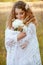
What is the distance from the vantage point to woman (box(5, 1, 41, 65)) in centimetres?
135

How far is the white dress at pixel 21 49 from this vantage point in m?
1.35

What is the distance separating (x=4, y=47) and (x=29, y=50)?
0.73 ft

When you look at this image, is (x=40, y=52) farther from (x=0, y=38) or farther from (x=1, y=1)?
(x=1, y=1)

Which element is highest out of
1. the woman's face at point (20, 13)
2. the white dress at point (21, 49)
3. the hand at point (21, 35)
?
the woman's face at point (20, 13)

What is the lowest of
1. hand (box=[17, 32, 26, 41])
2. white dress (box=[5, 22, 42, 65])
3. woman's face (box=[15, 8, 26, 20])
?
white dress (box=[5, 22, 42, 65])

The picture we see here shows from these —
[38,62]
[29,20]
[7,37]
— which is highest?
[29,20]

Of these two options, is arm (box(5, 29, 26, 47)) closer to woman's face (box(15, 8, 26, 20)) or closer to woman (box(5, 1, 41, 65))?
woman (box(5, 1, 41, 65))

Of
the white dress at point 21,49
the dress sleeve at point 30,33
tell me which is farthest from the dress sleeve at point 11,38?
the dress sleeve at point 30,33

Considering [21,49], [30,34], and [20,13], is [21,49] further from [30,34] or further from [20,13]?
[20,13]

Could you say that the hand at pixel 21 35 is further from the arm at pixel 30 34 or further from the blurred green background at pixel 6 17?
the blurred green background at pixel 6 17

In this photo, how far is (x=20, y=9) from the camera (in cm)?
138

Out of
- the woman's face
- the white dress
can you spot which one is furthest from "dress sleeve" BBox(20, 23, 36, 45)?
the woman's face

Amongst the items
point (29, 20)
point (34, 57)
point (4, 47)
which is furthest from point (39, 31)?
point (4, 47)

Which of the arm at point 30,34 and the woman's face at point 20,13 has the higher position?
the woman's face at point 20,13
